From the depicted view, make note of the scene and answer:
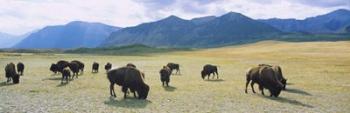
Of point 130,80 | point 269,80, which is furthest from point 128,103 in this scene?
point 269,80

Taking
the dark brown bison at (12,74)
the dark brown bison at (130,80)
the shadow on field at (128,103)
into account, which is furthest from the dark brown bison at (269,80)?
the dark brown bison at (12,74)

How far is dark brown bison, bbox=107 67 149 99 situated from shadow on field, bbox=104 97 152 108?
65 cm

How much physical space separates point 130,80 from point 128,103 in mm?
2481

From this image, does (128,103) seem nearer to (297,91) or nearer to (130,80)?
(130,80)

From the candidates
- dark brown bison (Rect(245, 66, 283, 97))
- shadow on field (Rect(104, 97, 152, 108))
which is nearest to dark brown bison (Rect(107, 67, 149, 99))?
shadow on field (Rect(104, 97, 152, 108))

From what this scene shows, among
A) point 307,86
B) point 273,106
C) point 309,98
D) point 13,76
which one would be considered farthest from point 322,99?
point 13,76

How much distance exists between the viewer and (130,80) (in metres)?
27.3

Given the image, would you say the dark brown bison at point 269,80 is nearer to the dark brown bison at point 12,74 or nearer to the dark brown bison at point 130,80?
the dark brown bison at point 130,80

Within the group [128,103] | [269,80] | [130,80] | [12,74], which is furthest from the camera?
[12,74]

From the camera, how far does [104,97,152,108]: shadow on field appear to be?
24.2 metres

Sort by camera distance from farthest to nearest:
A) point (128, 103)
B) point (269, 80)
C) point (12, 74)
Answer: point (12, 74)
point (269, 80)
point (128, 103)

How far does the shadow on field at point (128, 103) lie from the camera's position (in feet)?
79.3

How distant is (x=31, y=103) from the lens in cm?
2347

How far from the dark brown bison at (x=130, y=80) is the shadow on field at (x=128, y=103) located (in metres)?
0.65
